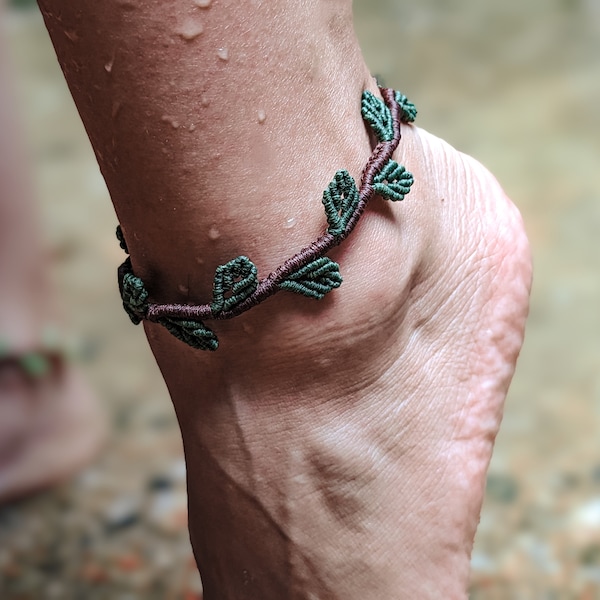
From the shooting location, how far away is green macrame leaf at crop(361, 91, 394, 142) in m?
0.78

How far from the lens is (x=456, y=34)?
9.36ft

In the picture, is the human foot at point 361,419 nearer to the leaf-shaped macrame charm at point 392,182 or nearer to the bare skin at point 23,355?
the leaf-shaped macrame charm at point 392,182

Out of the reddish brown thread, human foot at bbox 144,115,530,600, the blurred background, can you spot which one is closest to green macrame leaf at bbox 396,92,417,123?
human foot at bbox 144,115,530,600

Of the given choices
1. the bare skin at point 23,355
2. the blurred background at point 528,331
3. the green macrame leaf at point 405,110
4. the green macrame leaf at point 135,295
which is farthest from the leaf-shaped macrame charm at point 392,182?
the bare skin at point 23,355

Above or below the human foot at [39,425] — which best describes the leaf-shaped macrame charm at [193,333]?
above

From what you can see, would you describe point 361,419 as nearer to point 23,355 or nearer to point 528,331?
point 23,355

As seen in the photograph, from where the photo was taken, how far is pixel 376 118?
784mm

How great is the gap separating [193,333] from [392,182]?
0.71 feet

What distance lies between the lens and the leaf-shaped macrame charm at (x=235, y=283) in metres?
0.70

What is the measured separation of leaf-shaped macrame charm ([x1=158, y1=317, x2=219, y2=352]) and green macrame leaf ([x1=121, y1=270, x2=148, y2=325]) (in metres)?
0.02

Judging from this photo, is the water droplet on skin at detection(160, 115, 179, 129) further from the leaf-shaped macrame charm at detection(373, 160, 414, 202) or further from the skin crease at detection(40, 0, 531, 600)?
the leaf-shaped macrame charm at detection(373, 160, 414, 202)

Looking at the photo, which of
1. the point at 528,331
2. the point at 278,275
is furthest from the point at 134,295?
the point at 528,331

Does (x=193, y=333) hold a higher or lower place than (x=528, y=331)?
higher

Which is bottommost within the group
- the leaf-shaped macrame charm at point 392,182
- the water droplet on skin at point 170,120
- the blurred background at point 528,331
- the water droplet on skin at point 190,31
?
the blurred background at point 528,331
